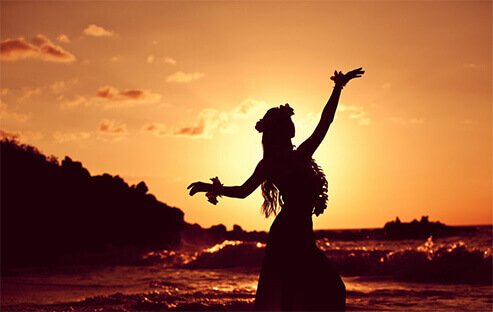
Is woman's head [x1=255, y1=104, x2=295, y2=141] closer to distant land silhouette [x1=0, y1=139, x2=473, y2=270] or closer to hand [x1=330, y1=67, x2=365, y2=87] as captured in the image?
hand [x1=330, y1=67, x2=365, y2=87]

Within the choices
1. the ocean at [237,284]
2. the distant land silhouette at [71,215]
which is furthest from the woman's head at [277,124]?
the distant land silhouette at [71,215]

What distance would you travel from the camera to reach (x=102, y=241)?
39219 mm

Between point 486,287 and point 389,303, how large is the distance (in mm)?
5847

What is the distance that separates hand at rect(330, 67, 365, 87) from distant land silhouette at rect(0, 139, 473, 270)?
27005mm

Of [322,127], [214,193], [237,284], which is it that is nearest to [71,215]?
[237,284]

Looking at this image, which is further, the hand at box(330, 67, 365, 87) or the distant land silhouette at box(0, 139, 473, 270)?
the distant land silhouette at box(0, 139, 473, 270)

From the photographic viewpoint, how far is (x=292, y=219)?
5.69 m

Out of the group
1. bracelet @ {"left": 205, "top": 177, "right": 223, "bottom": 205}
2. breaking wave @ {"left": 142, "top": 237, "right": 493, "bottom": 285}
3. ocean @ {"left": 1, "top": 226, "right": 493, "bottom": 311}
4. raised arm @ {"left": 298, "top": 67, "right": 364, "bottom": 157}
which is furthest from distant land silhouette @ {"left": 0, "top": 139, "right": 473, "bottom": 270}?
raised arm @ {"left": 298, "top": 67, "right": 364, "bottom": 157}

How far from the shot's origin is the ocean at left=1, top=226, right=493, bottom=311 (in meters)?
14.4

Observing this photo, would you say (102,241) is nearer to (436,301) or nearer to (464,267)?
(464,267)

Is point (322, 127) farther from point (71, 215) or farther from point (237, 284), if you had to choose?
point (71, 215)

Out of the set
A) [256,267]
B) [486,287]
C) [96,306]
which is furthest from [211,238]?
[96,306]

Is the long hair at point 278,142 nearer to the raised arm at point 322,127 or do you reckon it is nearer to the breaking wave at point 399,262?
the raised arm at point 322,127

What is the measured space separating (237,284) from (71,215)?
21.2m
